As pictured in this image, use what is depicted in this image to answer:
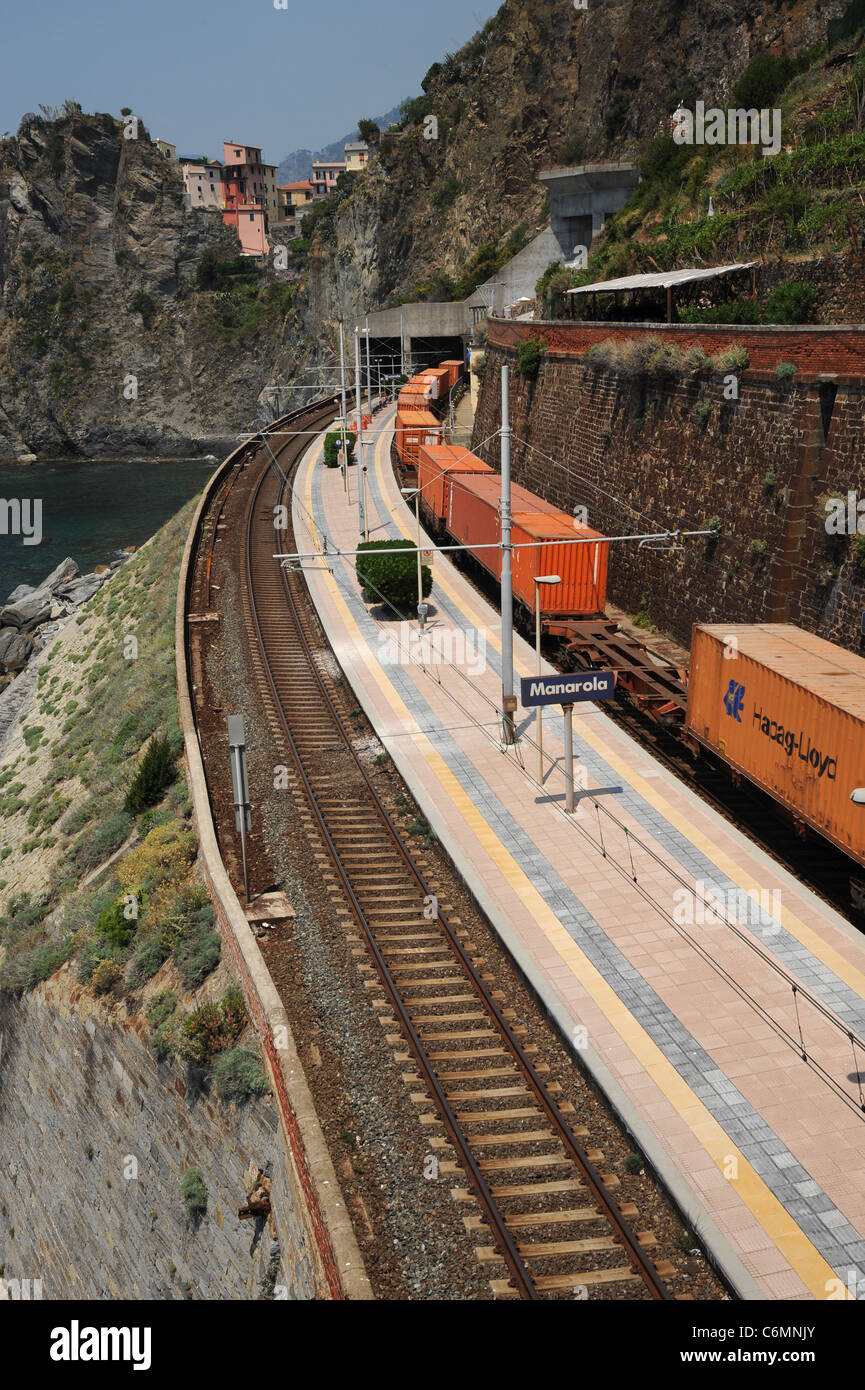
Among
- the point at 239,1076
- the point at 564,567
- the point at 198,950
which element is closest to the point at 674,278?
the point at 564,567

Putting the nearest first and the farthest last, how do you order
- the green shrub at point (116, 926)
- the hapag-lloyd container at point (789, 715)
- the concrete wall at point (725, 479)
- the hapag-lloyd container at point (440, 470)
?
1. the hapag-lloyd container at point (789, 715)
2. the green shrub at point (116, 926)
3. the concrete wall at point (725, 479)
4. the hapag-lloyd container at point (440, 470)

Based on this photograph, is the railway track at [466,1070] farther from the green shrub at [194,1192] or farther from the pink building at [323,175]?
the pink building at [323,175]

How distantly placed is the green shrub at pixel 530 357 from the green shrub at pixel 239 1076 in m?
28.4

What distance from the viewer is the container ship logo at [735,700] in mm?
17531

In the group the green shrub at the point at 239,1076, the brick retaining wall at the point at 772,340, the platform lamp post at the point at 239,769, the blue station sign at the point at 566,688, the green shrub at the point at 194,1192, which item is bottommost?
the green shrub at the point at 194,1192

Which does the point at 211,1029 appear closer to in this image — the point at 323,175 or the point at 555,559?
the point at 555,559

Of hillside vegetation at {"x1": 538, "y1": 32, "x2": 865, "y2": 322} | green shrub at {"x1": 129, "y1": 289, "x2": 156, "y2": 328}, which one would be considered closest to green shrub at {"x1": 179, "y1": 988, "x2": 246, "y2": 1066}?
hillside vegetation at {"x1": 538, "y1": 32, "x2": 865, "y2": 322}

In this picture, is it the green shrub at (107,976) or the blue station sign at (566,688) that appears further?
the blue station sign at (566,688)

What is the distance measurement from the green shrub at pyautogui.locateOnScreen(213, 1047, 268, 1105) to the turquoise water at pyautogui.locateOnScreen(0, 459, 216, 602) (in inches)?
1794

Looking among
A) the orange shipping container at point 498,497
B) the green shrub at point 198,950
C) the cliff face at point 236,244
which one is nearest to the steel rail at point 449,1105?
the green shrub at point 198,950
